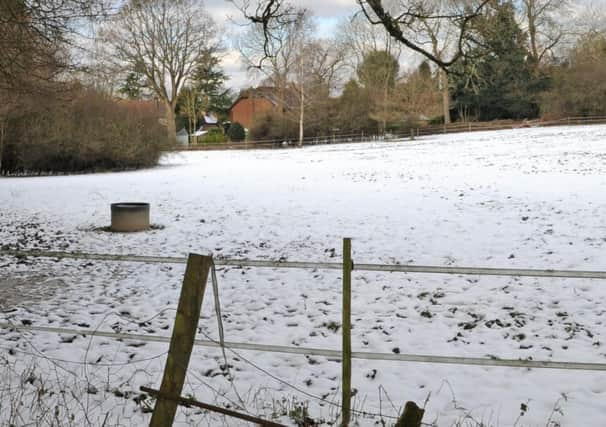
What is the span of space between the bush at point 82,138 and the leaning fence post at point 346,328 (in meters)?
22.5

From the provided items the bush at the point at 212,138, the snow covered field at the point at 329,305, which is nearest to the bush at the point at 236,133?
the bush at the point at 212,138

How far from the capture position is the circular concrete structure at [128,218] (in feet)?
34.7

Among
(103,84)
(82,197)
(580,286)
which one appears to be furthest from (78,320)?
(103,84)

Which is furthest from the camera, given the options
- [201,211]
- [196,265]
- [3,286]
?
[201,211]

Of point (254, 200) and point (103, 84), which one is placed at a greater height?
point (103, 84)

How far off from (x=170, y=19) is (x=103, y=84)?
60.1 ft

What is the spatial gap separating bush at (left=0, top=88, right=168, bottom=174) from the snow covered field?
444 inches

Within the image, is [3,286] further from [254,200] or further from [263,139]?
[263,139]

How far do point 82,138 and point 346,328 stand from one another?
81.0 ft

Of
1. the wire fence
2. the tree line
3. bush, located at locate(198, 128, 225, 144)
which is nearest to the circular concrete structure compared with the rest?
the wire fence

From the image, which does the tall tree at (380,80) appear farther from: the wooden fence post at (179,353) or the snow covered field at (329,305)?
the wooden fence post at (179,353)

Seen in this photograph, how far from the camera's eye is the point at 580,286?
246 inches

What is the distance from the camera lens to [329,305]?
239 inches

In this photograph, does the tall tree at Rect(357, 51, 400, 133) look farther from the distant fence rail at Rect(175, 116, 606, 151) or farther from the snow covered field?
the snow covered field
